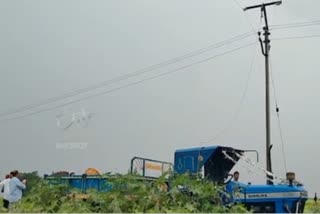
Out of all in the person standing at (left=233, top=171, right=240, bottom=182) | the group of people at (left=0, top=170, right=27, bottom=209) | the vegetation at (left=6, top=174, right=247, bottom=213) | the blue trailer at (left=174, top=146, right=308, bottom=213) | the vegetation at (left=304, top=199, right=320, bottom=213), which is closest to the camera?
the vegetation at (left=6, top=174, right=247, bottom=213)

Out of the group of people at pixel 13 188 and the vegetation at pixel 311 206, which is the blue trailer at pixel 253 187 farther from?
the group of people at pixel 13 188

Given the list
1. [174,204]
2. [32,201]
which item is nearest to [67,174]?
[32,201]

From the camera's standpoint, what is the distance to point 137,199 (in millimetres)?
6402

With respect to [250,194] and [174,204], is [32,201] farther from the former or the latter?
[250,194]

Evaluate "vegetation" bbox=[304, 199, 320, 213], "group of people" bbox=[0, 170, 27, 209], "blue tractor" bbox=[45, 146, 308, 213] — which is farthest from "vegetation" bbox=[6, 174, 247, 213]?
"group of people" bbox=[0, 170, 27, 209]

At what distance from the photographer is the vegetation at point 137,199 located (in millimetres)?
6320

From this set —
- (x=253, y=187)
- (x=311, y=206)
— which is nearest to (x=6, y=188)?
(x=253, y=187)

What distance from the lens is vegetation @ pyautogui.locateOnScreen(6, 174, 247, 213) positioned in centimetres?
632

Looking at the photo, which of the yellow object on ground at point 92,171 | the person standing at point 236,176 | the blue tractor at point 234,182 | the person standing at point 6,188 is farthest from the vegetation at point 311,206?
the person standing at point 6,188

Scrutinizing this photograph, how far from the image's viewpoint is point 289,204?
12.4 metres

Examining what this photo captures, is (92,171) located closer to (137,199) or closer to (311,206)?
(311,206)

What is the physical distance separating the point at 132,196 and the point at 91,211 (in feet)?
1.71

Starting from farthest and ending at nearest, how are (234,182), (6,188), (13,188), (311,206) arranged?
1. (6,188)
2. (13,188)
3. (311,206)
4. (234,182)

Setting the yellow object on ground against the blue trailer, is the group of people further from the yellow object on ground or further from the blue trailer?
the blue trailer
